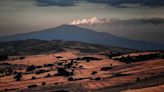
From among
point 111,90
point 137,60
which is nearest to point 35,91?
point 111,90

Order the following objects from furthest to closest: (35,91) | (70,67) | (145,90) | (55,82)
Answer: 1. (70,67)
2. (55,82)
3. (35,91)
4. (145,90)

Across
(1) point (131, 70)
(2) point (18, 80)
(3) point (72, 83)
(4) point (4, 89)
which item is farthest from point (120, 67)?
(4) point (4, 89)

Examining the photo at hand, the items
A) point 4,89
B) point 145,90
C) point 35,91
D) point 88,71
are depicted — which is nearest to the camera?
point 145,90

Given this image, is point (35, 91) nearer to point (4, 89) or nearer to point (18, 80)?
point (4, 89)

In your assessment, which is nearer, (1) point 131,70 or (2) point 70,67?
(1) point 131,70

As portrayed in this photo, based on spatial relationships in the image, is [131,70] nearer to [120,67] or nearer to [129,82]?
[120,67]

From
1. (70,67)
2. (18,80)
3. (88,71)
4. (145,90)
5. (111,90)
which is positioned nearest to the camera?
(145,90)

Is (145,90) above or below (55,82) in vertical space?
above

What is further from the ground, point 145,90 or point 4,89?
point 145,90

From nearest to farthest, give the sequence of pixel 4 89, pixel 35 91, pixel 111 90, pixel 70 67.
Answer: pixel 111 90
pixel 35 91
pixel 4 89
pixel 70 67
